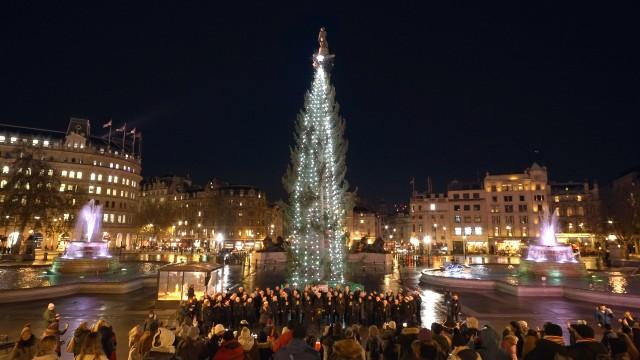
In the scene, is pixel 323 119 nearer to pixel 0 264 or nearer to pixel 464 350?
pixel 464 350

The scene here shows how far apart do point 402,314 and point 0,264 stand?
149 ft

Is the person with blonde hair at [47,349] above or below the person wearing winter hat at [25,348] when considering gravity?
above

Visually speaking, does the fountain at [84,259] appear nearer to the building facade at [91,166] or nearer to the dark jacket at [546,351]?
the dark jacket at [546,351]

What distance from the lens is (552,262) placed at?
33.1 m

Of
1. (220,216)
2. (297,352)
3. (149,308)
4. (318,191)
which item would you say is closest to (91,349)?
(297,352)

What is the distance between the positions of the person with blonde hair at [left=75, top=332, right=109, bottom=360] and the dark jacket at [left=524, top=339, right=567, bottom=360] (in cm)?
802

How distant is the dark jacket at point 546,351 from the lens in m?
6.34

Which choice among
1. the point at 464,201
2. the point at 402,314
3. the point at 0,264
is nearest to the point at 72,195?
the point at 0,264

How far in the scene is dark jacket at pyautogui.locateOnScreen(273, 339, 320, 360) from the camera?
21.0ft

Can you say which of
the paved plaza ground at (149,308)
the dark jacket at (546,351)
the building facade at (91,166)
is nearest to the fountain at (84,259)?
the paved plaza ground at (149,308)

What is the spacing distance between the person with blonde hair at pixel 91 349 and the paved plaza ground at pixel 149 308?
598cm

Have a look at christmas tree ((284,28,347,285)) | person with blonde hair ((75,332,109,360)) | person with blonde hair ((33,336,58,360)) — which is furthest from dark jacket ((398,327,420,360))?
christmas tree ((284,28,347,285))

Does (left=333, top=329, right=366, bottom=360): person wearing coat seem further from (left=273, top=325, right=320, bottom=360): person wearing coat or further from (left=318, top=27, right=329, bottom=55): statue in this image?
(left=318, top=27, right=329, bottom=55): statue

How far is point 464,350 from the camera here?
21.0 feet
